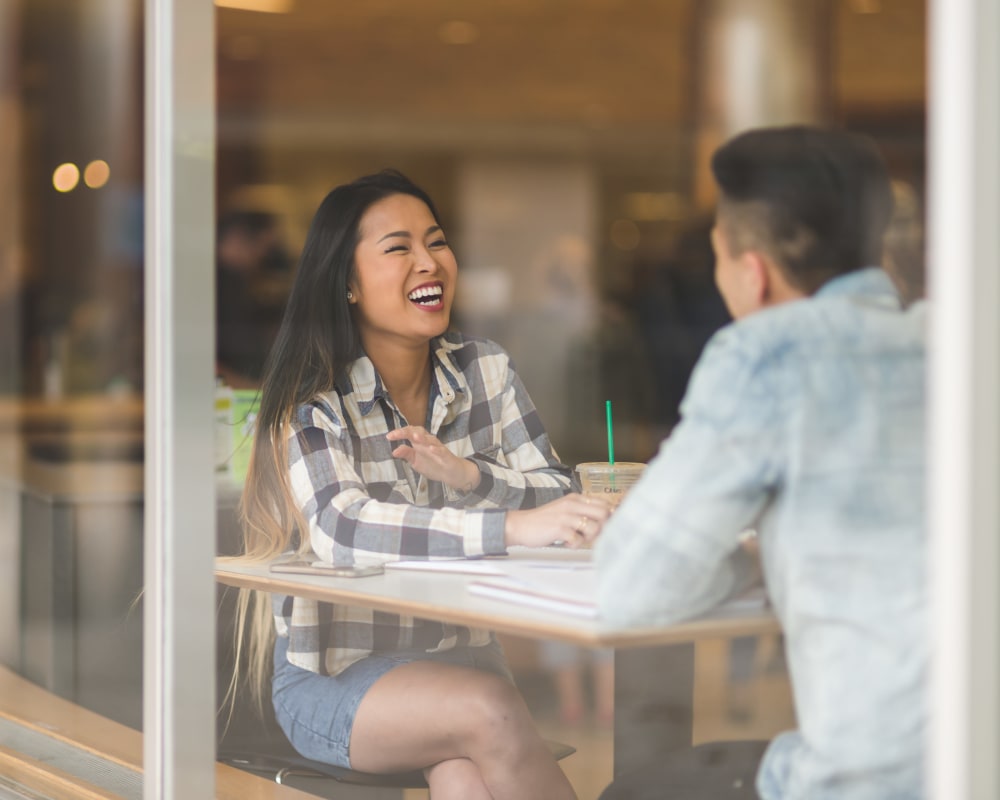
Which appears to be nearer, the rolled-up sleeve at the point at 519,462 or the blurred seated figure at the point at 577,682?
the rolled-up sleeve at the point at 519,462

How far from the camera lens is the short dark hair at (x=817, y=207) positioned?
1386 millimetres

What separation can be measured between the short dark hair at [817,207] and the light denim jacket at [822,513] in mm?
36

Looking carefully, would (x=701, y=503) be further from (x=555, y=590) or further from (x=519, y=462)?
(x=519, y=462)

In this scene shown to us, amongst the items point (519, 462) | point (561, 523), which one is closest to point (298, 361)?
point (519, 462)

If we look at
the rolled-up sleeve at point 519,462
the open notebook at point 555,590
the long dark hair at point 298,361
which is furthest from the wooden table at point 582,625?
the rolled-up sleeve at point 519,462

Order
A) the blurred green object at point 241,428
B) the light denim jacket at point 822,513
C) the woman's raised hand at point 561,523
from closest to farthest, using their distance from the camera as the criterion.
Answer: the light denim jacket at point 822,513
the woman's raised hand at point 561,523
the blurred green object at point 241,428

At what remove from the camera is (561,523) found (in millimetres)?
1738

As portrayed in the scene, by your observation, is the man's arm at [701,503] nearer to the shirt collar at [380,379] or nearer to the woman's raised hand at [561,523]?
the woman's raised hand at [561,523]

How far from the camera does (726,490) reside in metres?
1.31

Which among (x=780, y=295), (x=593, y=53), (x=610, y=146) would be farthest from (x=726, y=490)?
(x=610, y=146)

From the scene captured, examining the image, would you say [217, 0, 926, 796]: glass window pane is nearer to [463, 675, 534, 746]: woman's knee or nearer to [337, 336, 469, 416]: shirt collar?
[337, 336, 469, 416]: shirt collar

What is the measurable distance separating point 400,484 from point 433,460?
3.7 inches

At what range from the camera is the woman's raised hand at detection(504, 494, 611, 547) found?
171cm

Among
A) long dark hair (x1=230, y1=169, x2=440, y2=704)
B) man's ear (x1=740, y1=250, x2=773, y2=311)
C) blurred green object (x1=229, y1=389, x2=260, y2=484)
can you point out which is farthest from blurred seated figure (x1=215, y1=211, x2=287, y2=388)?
man's ear (x1=740, y1=250, x2=773, y2=311)
